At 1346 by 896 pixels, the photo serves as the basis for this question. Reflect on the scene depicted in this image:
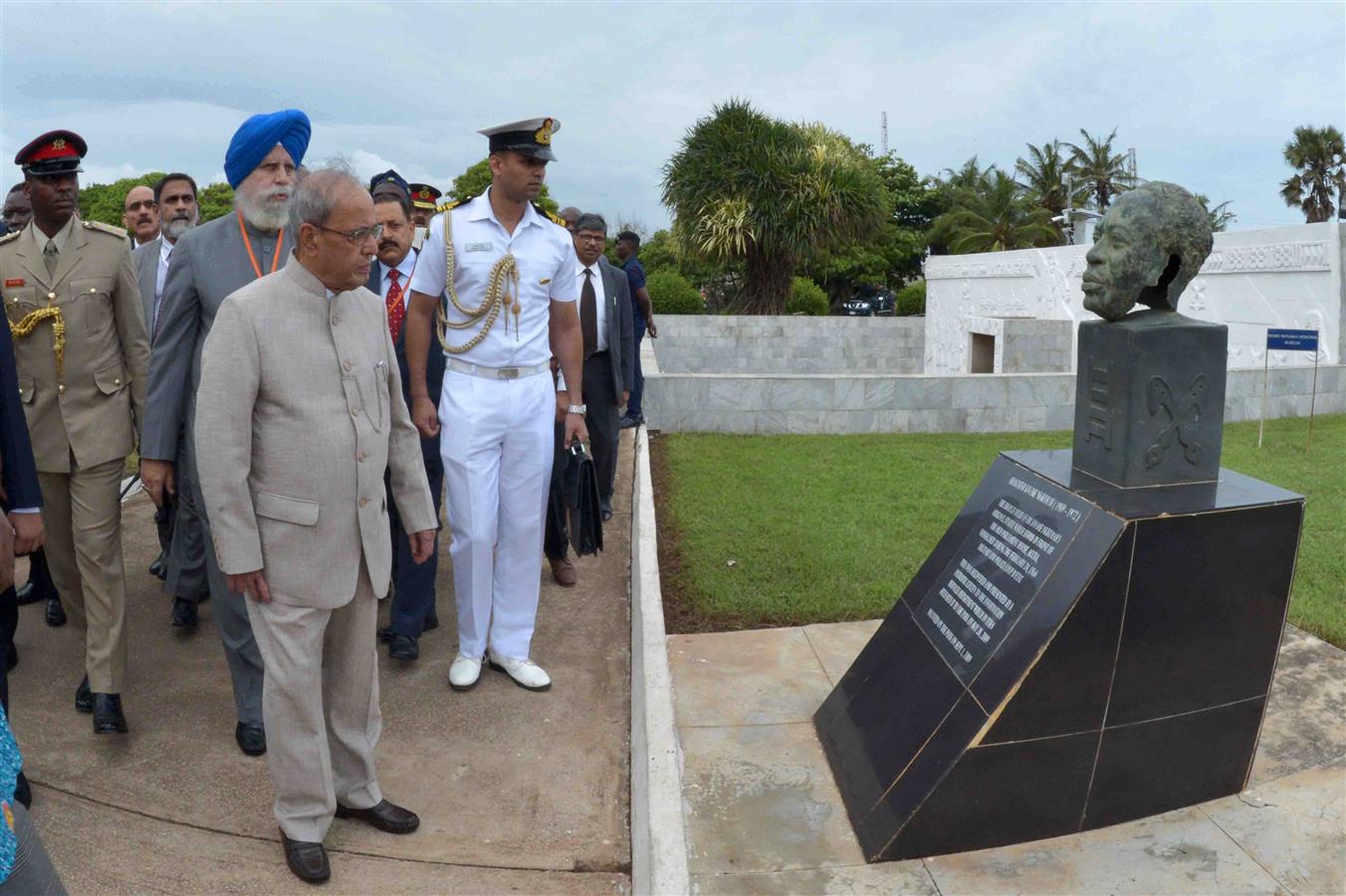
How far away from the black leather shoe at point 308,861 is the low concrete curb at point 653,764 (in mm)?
858

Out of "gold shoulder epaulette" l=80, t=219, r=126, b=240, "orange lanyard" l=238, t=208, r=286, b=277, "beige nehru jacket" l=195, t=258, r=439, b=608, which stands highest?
"gold shoulder epaulette" l=80, t=219, r=126, b=240

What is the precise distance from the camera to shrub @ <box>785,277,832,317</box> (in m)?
28.7

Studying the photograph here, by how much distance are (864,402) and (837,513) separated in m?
3.69

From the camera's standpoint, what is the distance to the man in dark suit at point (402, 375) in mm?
4395

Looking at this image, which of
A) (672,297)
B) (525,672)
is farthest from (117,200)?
(525,672)

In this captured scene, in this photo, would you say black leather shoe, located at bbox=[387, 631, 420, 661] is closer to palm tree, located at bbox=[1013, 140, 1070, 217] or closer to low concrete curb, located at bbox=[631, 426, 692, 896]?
low concrete curb, located at bbox=[631, 426, 692, 896]

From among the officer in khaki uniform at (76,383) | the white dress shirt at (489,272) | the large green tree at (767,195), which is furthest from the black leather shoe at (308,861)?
the large green tree at (767,195)

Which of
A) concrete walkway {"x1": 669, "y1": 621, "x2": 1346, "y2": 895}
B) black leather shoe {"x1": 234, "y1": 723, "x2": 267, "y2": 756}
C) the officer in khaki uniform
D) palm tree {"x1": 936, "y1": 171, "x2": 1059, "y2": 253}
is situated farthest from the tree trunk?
black leather shoe {"x1": 234, "y1": 723, "x2": 267, "y2": 756}

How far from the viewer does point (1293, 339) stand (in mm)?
9805

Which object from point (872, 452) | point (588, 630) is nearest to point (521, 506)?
point (588, 630)

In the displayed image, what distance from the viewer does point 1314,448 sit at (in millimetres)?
8906

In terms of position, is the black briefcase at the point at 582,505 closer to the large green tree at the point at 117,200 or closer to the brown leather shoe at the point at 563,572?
the brown leather shoe at the point at 563,572

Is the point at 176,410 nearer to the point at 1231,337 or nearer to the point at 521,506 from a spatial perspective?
the point at 521,506

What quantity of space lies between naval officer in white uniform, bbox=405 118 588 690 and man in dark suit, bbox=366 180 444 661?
303mm
